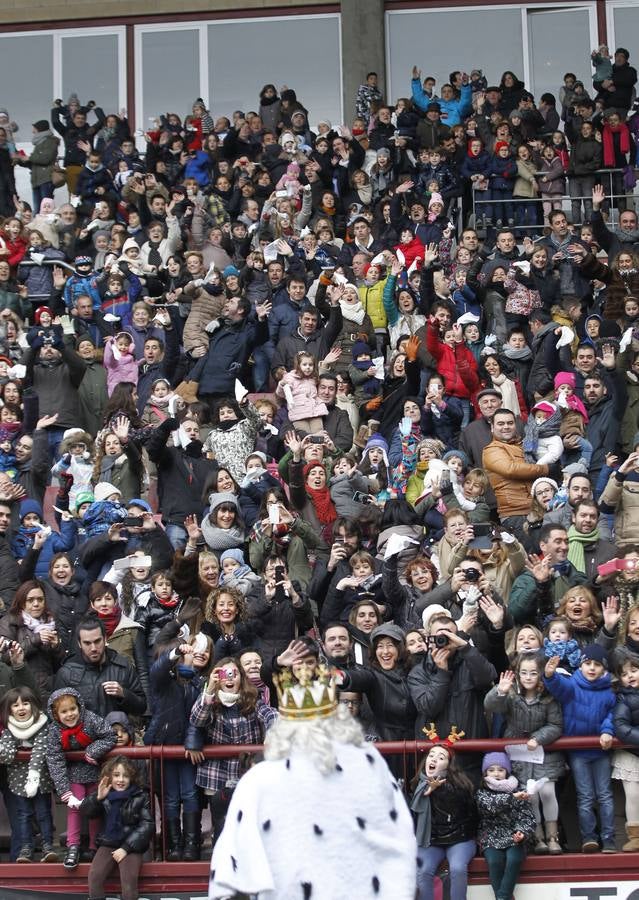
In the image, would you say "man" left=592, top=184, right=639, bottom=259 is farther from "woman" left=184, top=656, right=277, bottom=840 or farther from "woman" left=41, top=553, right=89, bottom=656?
"woman" left=184, top=656, right=277, bottom=840

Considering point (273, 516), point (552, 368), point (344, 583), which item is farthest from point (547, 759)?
point (552, 368)

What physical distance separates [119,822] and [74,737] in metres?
0.62

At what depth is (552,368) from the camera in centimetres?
1639

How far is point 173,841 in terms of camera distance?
10727mm

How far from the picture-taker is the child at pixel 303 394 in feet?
51.6

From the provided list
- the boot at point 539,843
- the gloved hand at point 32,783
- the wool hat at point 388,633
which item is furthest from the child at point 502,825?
the gloved hand at point 32,783

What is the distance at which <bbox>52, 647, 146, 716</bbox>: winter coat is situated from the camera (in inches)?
427

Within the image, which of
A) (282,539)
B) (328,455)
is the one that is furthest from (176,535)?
(328,455)

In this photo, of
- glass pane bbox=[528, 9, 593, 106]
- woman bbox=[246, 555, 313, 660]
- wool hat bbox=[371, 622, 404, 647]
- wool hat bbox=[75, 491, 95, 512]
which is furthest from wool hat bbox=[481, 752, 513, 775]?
glass pane bbox=[528, 9, 593, 106]

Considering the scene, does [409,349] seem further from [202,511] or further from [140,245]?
[140,245]

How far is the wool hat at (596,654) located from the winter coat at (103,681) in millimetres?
2928

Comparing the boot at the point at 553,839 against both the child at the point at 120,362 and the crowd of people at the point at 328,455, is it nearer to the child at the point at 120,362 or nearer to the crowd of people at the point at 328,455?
the crowd of people at the point at 328,455

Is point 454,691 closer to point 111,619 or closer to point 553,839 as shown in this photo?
point 553,839

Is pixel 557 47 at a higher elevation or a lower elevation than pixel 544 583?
higher
